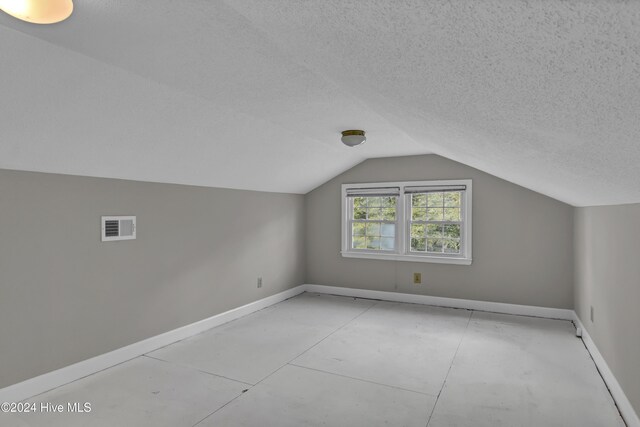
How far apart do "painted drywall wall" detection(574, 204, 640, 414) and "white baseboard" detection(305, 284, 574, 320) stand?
700 mm

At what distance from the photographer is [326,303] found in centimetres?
550

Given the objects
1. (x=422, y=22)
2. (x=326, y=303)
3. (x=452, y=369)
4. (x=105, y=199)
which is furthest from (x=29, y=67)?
(x=326, y=303)

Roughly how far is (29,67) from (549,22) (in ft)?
7.63

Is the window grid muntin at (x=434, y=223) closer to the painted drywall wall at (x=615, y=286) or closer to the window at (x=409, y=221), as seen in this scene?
the window at (x=409, y=221)

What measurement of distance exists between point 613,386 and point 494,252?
233 cm

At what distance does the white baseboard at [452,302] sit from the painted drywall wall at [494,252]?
0.22 feet

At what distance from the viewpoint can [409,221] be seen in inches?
221

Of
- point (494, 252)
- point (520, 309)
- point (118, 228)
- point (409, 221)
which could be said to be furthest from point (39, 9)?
point (520, 309)

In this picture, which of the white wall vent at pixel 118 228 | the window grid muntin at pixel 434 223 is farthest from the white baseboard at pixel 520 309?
the white wall vent at pixel 118 228

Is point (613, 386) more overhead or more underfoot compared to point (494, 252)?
more underfoot

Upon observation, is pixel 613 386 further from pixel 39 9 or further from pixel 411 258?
pixel 39 9

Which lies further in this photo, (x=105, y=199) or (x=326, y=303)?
(x=326, y=303)

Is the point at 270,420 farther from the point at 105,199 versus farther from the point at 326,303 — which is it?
the point at 326,303

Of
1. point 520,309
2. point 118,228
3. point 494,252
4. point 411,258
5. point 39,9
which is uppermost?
point 39,9
